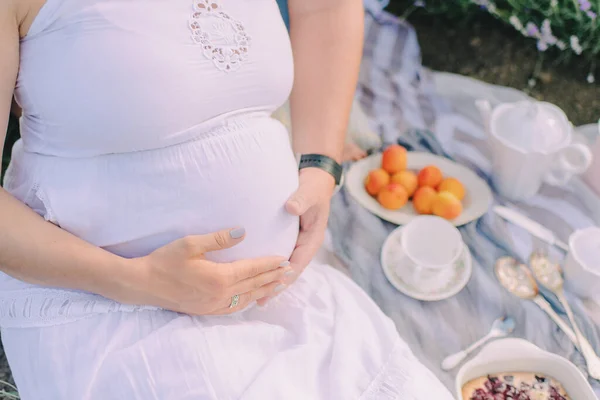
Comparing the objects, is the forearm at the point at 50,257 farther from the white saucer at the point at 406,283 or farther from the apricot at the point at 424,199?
the apricot at the point at 424,199

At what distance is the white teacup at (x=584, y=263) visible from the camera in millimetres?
1342

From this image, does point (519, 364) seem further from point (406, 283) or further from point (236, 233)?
point (236, 233)

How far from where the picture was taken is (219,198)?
3.25 ft

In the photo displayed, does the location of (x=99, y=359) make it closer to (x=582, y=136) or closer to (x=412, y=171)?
(x=412, y=171)

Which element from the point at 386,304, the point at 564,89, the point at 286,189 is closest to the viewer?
the point at 286,189

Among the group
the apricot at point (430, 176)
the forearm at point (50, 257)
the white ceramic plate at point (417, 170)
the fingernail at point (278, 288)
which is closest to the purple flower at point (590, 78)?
the white ceramic plate at point (417, 170)

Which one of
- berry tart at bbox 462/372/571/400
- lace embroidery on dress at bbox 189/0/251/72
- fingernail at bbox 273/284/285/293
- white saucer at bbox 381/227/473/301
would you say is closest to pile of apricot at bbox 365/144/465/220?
white saucer at bbox 381/227/473/301

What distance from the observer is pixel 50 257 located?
880mm

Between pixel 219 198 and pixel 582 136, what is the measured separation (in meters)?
1.24

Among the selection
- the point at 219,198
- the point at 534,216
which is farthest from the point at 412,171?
the point at 219,198

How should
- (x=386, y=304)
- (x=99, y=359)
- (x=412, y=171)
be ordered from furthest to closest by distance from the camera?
1. (x=412, y=171)
2. (x=386, y=304)
3. (x=99, y=359)

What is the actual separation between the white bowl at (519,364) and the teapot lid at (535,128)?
1.86 ft

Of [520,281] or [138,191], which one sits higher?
[138,191]

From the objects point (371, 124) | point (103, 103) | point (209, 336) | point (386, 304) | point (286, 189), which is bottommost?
point (386, 304)
